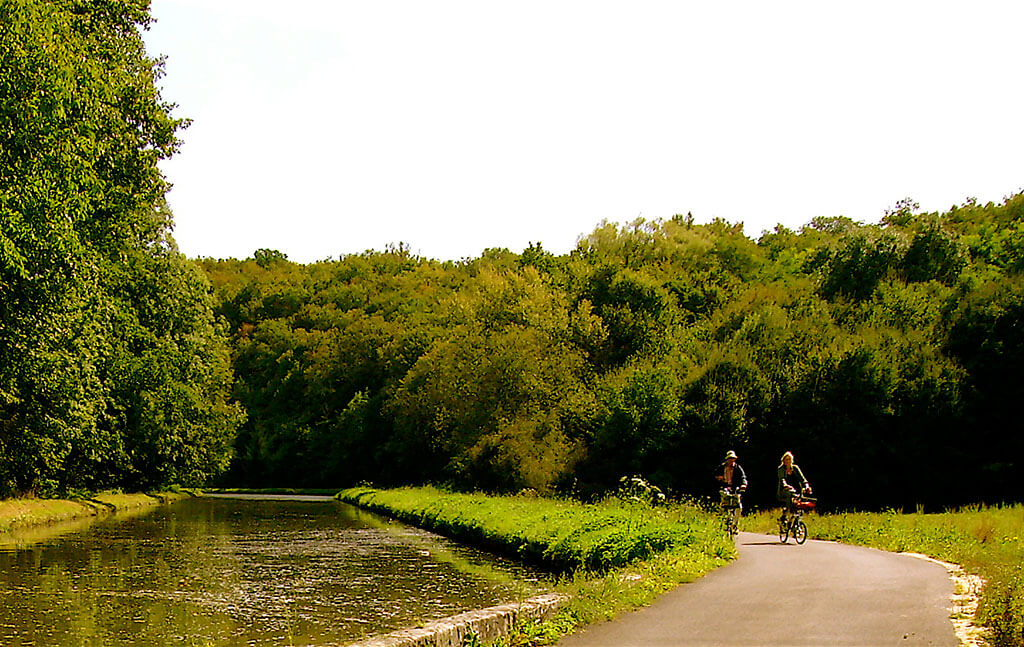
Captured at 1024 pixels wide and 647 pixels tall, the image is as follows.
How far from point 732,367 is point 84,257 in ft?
85.3

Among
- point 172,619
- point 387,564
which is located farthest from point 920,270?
point 172,619

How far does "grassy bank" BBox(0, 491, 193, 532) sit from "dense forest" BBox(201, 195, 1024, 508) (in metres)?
16.9

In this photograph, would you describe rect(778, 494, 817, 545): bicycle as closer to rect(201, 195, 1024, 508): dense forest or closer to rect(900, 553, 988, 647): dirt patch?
rect(900, 553, 988, 647): dirt patch

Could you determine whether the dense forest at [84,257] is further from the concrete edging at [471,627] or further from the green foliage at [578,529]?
the concrete edging at [471,627]

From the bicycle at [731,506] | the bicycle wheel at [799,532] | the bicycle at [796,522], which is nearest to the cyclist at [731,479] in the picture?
the bicycle at [731,506]

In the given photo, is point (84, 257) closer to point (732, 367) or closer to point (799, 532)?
point (799, 532)

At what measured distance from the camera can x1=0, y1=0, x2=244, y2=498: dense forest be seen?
74.4 ft

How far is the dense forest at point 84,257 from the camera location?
2269 centimetres

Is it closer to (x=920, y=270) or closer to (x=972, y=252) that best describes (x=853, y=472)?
(x=920, y=270)

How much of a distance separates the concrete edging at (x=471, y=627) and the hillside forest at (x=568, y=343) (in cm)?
1537

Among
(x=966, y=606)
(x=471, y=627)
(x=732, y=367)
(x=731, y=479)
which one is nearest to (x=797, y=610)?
(x=966, y=606)

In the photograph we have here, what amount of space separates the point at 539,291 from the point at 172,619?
138 ft

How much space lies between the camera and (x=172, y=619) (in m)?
15.9

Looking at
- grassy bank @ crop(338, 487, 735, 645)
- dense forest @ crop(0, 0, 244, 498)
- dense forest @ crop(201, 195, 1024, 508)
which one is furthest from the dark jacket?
dense forest @ crop(0, 0, 244, 498)
